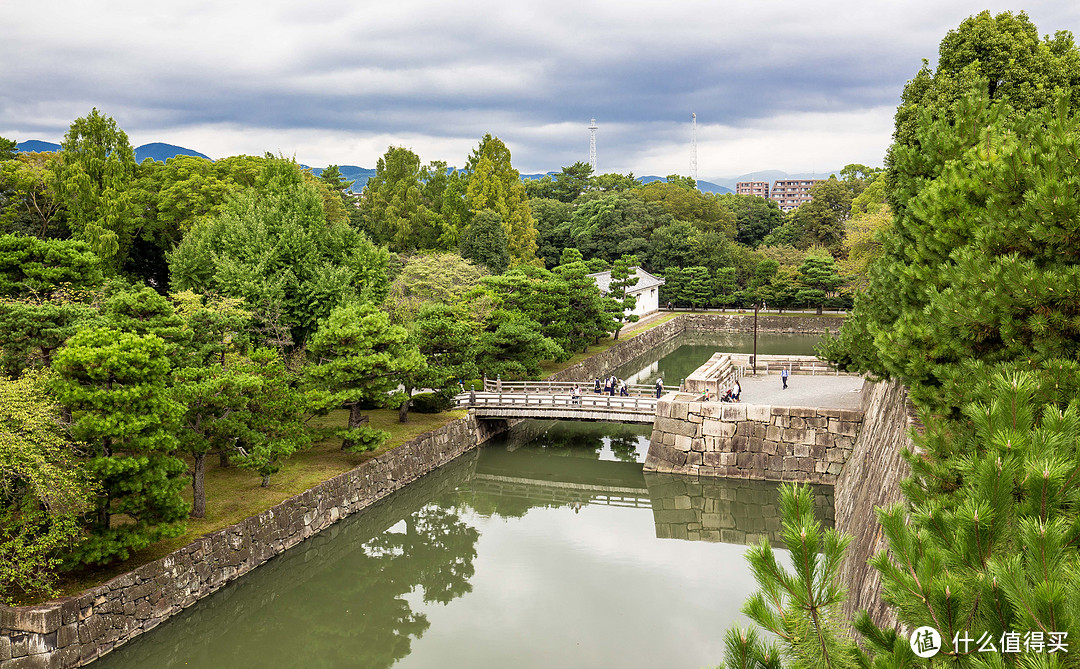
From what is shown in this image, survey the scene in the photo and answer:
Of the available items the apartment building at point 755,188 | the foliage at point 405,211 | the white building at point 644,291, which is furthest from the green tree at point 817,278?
the apartment building at point 755,188

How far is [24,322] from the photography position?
544 inches

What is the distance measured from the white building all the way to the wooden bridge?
24.7 metres

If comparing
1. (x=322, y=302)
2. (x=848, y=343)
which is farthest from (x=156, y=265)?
(x=848, y=343)

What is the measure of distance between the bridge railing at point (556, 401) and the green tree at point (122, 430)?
40.9 feet

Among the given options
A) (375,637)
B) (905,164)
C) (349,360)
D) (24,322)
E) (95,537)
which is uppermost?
(905,164)

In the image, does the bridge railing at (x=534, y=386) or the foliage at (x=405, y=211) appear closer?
the bridge railing at (x=534, y=386)

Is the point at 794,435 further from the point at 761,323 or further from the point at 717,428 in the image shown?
the point at 761,323

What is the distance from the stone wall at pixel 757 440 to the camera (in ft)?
66.7

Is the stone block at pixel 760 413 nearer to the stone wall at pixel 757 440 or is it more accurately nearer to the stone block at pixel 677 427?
the stone wall at pixel 757 440

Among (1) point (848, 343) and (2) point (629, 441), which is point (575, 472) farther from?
(1) point (848, 343)

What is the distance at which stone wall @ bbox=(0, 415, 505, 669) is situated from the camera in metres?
10.8

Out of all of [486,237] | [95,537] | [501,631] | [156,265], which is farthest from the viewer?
[486,237]

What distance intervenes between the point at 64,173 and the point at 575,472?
21049 mm

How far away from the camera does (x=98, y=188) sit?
26.6 metres
